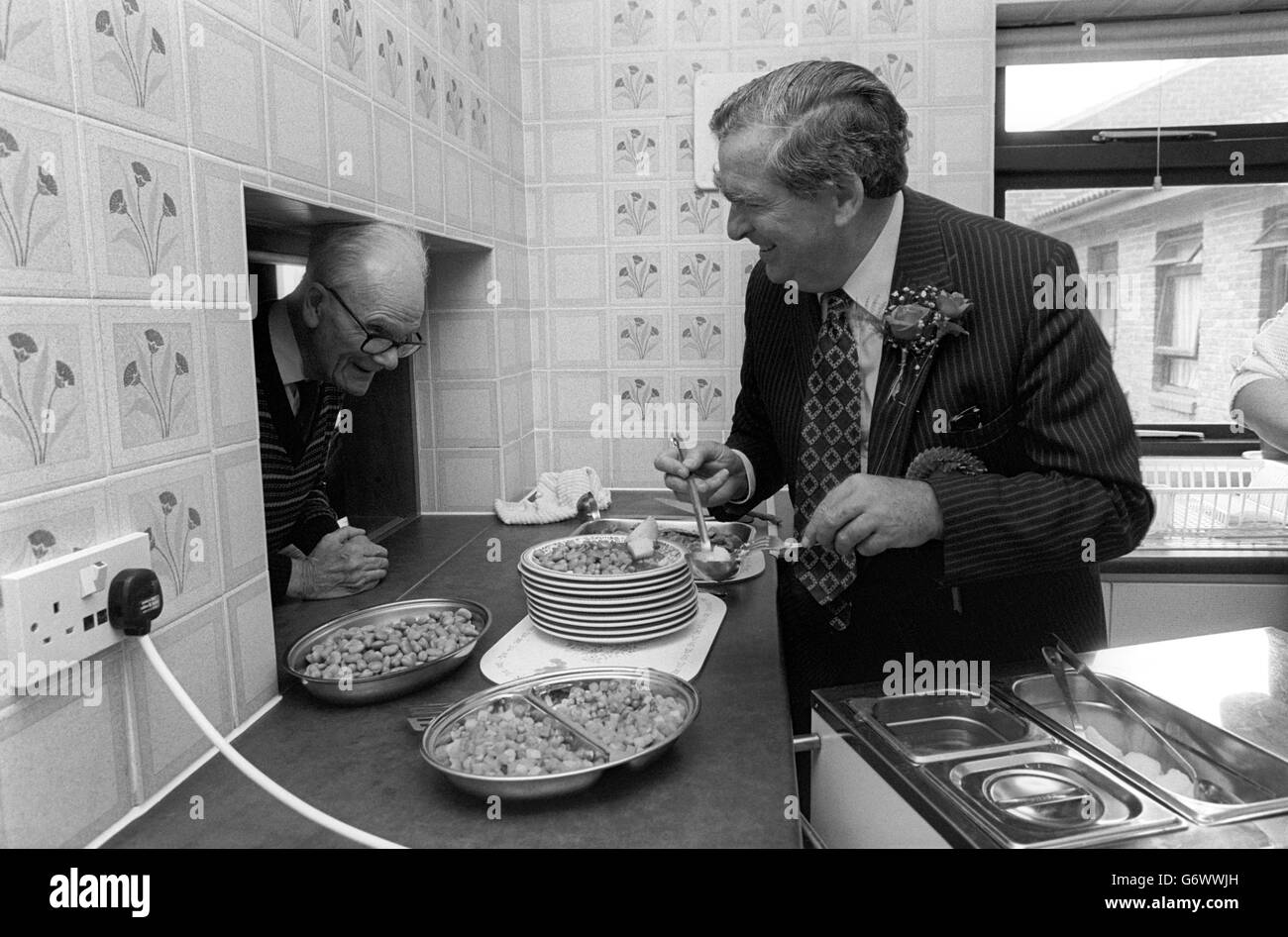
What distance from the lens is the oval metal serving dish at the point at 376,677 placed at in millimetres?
1228

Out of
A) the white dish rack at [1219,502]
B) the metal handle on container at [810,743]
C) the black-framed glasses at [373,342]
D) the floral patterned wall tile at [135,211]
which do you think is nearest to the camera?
the floral patterned wall tile at [135,211]

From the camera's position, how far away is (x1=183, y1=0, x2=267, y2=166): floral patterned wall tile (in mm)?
1101

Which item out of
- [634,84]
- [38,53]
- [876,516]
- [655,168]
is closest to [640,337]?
[655,168]

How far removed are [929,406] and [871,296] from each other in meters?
0.22

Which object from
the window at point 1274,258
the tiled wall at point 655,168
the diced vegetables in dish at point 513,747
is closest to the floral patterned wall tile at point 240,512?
the diced vegetables in dish at point 513,747

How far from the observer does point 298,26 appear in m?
1.39

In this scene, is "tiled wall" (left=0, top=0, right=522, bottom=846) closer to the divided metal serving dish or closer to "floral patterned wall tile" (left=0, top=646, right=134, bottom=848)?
"floral patterned wall tile" (left=0, top=646, right=134, bottom=848)

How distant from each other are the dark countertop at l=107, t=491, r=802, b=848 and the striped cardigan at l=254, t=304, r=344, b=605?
385 mm

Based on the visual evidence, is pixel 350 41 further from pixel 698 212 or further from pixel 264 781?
pixel 698 212

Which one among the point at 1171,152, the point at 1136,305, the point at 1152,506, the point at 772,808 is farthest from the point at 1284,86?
the point at 772,808

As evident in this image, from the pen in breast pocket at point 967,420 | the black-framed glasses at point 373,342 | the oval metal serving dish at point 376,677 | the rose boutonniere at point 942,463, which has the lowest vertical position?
the oval metal serving dish at point 376,677

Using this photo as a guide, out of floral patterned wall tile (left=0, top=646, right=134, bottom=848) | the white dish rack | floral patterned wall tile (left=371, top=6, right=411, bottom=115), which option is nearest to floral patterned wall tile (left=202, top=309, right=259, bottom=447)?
floral patterned wall tile (left=0, top=646, right=134, bottom=848)

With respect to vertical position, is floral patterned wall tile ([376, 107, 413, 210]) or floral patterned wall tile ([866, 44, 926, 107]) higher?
floral patterned wall tile ([866, 44, 926, 107])

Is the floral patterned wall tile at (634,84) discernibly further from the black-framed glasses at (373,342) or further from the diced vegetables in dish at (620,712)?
the diced vegetables in dish at (620,712)
